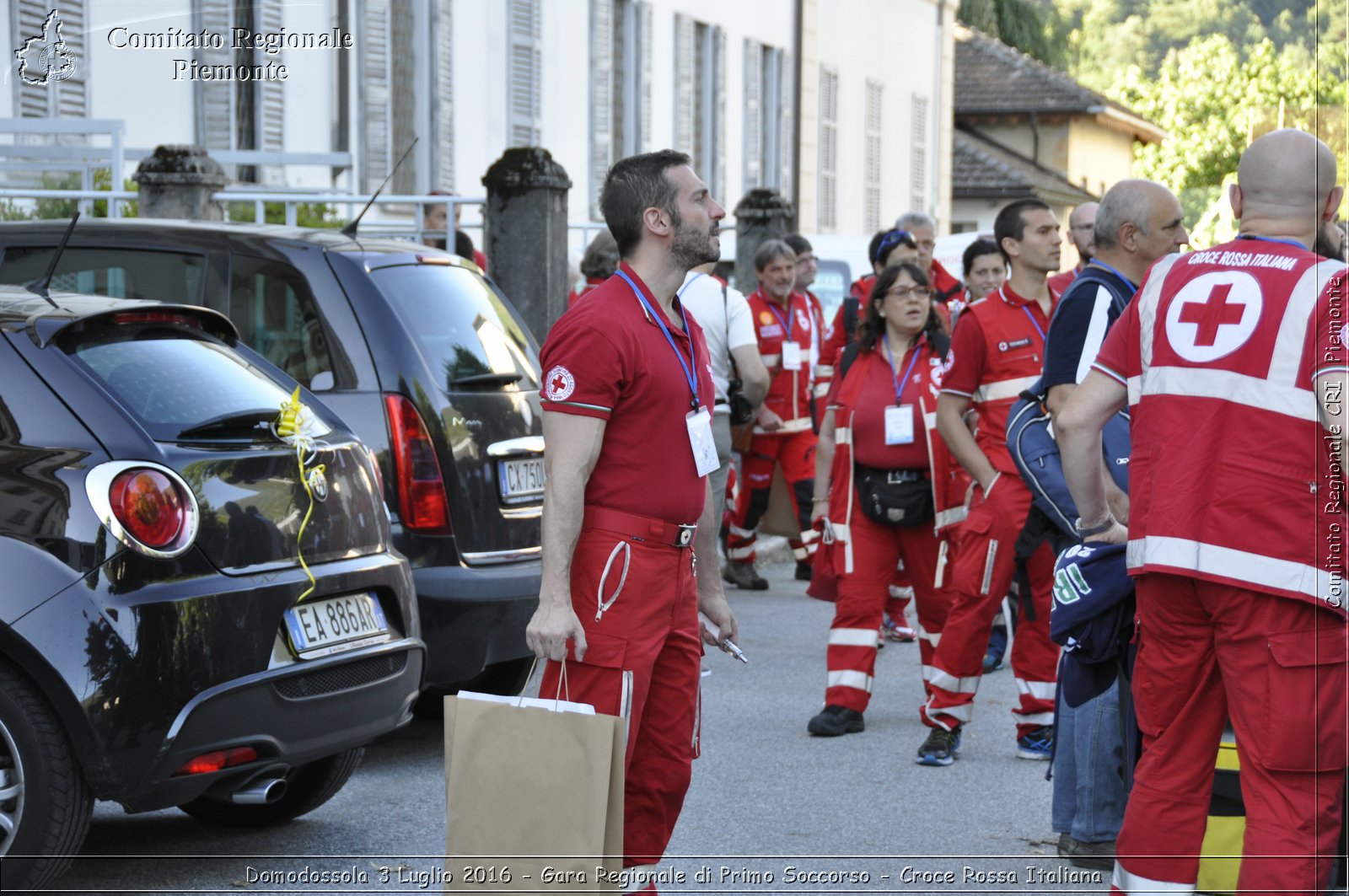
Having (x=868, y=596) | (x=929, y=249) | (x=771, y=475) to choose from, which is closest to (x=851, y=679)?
(x=868, y=596)

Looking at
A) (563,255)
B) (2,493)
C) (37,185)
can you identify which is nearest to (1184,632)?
(2,493)

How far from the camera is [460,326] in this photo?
692 centimetres

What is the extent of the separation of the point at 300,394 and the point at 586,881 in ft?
7.76

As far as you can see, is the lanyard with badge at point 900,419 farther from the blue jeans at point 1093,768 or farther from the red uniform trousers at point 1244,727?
the red uniform trousers at point 1244,727

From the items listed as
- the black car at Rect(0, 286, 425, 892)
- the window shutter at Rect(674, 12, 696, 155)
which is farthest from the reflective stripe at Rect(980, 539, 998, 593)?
the window shutter at Rect(674, 12, 696, 155)

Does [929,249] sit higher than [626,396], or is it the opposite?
[929,249]

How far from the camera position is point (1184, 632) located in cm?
423

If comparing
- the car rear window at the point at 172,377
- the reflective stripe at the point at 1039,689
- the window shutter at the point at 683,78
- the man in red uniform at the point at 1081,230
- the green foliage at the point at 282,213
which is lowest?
the reflective stripe at the point at 1039,689

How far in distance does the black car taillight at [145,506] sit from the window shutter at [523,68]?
49.6 ft

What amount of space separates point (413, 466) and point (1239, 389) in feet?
10.8

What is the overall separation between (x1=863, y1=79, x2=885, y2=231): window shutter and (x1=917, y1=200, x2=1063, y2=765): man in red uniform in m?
25.9

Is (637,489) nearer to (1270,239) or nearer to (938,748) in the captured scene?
(1270,239)

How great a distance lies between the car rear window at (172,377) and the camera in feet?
16.5

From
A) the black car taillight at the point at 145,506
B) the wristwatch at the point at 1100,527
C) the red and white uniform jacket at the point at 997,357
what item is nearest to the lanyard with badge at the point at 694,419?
the wristwatch at the point at 1100,527
